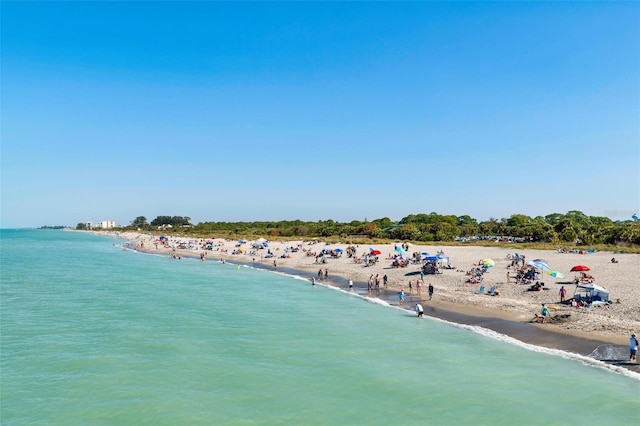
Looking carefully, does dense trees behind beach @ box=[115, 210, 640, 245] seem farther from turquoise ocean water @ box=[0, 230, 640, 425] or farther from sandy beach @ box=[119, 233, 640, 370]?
turquoise ocean water @ box=[0, 230, 640, 425]

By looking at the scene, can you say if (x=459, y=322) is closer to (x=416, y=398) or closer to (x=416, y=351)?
(x=416, y=351)

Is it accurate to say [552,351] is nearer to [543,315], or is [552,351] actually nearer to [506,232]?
[543,315]

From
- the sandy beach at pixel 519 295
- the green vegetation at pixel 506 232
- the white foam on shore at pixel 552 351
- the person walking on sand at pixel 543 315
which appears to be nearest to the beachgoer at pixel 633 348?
the white foam on shore at pixel 552 351

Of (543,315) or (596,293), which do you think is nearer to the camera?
(543,315)

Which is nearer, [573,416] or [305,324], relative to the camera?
[573,416]

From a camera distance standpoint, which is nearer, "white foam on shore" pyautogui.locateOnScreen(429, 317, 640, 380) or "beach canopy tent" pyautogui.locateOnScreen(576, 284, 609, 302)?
"white foam on shore" pyautogui.locateOnScreen(429, 317, 640, 380)

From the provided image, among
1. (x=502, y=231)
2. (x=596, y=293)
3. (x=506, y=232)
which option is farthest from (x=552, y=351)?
(x=502, y=231)

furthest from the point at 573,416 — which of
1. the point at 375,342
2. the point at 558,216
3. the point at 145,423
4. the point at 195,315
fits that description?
the point at 558,216

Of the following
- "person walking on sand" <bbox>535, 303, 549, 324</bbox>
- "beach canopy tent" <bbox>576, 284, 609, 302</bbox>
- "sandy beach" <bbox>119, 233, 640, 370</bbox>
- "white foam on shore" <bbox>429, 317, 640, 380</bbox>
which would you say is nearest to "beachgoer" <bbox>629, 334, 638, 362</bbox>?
"white foam on shore" <bbox>429, 317, 640, 380</bbox>
